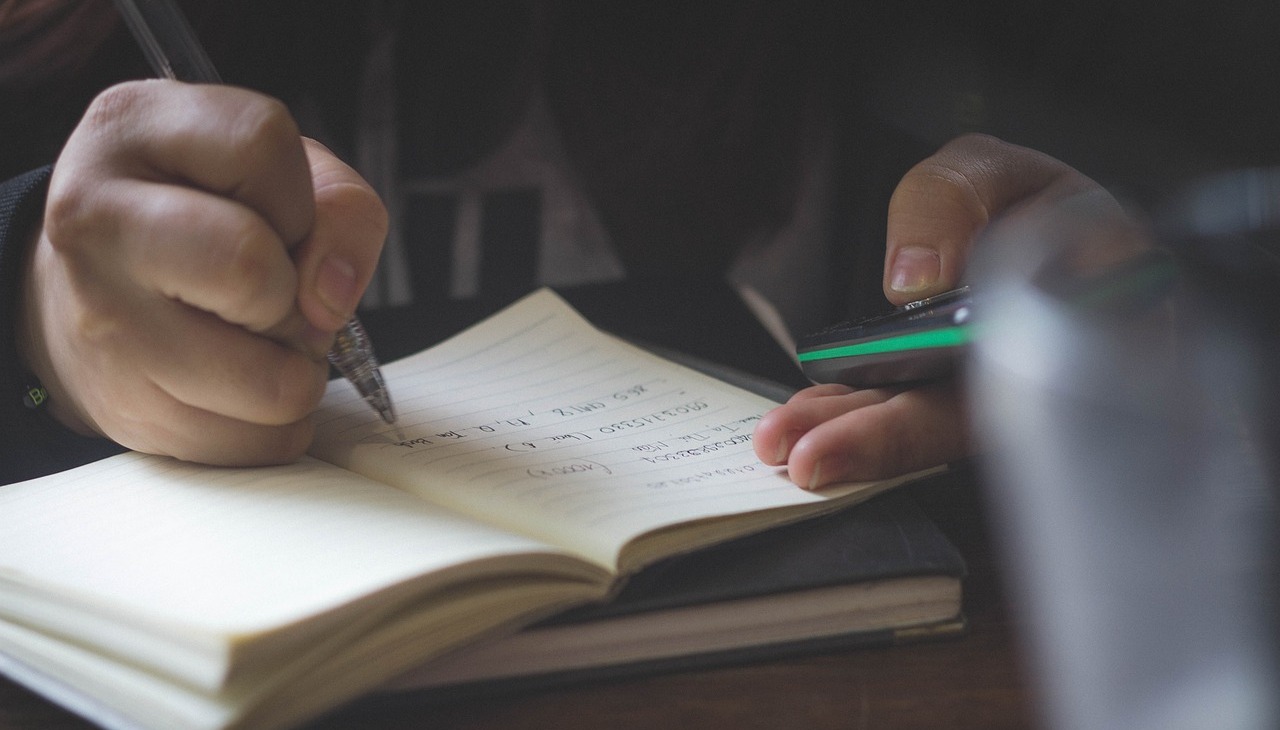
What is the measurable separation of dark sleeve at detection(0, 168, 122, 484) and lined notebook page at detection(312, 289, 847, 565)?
147 millimetres

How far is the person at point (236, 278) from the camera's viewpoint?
1.35ft

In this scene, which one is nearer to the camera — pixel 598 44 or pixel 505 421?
pixel 505 421

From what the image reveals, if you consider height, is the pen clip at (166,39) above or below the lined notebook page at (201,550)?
above

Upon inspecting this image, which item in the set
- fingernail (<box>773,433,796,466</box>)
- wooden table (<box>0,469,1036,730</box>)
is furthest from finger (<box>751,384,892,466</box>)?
wooden table (<box>0,469,1036,730</box>)

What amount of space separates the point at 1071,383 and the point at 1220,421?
1.3 inches

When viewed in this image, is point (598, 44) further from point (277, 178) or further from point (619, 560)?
point (619, 560)

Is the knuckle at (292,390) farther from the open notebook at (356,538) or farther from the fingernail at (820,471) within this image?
the fingernail at (820,471)

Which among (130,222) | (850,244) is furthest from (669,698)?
(850,244)

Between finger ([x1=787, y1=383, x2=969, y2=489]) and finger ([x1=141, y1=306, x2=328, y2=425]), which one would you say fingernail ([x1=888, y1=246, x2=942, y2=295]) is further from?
finger ([x1=141, y1=306, x2=328, y2=425])

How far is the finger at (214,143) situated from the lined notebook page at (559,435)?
126 millimetres

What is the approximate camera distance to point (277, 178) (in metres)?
0.41

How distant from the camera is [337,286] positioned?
1.44 feet

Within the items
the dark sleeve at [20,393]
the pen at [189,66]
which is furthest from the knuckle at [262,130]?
the dark sleeve at [20,393]

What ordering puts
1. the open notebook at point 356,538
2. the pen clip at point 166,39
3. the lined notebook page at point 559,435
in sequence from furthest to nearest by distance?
the pen clip at point 166,39 → the lined notebook page at point 559,435 → the open notebook at point 356,538
